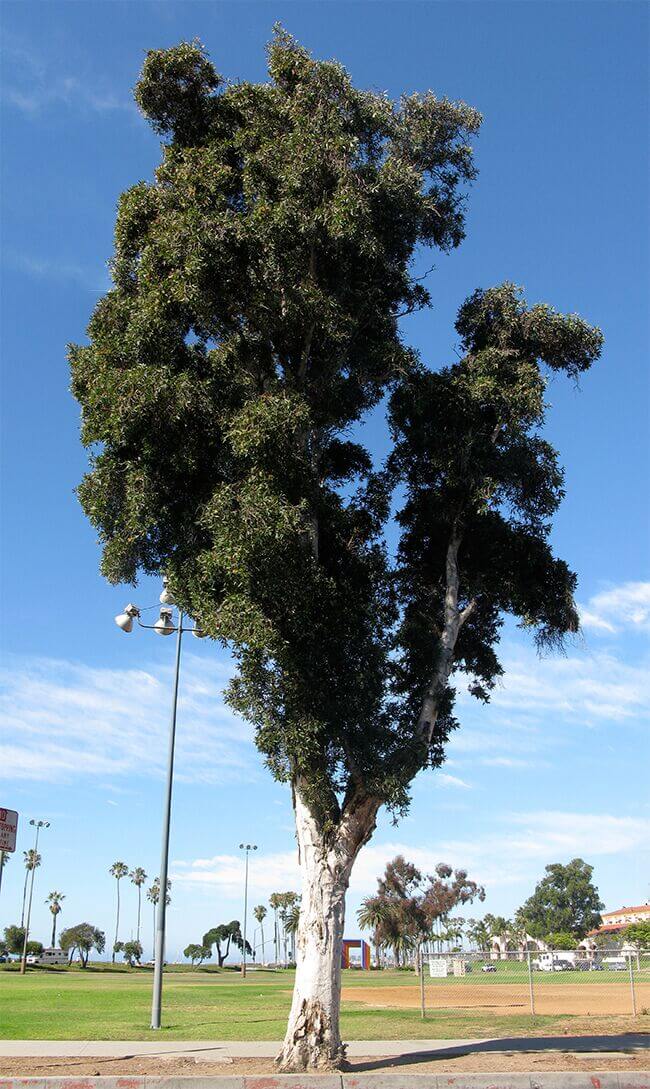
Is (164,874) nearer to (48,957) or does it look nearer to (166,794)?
(166,794)

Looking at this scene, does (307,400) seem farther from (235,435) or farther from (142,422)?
(142,422)

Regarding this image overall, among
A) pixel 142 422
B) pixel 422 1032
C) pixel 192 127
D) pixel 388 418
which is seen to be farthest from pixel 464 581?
pixel 192 127

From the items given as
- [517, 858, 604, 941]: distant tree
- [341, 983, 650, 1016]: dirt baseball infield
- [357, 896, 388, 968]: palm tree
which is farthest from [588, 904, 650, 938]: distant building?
[341, 983, 650, 1016]: dirt baseball infield

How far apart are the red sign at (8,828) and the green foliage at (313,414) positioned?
154 inches

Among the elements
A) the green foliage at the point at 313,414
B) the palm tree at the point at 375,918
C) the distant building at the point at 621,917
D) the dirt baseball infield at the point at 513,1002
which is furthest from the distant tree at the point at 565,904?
the green foliage at the point at 313,414

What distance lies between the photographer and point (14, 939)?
110 metres

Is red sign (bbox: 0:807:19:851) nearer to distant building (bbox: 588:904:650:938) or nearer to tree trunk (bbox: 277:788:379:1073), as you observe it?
tree trunk (bbox: 277:788:379:1073)

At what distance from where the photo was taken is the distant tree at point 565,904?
499 feet

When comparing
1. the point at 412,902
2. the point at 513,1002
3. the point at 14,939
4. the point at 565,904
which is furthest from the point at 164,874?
the point at 565,904

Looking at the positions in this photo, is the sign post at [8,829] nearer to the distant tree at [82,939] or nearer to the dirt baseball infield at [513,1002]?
the dirt baseball infield at [513,1002]

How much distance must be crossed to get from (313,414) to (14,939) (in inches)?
4535

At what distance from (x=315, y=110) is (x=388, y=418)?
5.98 m

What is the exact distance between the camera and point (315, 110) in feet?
53.6

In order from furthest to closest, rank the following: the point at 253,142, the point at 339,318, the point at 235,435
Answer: the point at 253,142 → the point at 339,318 → the point at 235,435
